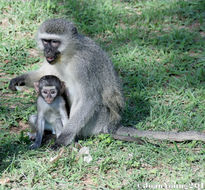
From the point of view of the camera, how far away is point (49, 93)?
4789 millimetres

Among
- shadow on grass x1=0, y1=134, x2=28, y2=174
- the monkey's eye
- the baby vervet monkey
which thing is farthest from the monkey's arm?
the monkey's eye

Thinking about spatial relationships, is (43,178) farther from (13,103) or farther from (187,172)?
(13,103)

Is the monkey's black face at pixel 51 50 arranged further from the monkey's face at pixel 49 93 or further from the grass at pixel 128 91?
the grass at pixel 128 91

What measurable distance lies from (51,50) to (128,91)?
1.81 metres

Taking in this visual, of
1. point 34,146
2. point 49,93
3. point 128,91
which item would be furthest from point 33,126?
point 128,91

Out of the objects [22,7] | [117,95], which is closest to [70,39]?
[117,95]

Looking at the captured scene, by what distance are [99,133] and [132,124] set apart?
534 millimetres

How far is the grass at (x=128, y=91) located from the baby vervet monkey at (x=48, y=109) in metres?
0.20

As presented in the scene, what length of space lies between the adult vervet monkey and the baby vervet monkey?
0.47ft

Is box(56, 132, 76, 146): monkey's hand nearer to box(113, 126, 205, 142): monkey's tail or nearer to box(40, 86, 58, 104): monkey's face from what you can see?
box(40, 86, 58, 104): monkey's face

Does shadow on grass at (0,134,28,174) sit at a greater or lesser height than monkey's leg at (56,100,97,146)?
lesser

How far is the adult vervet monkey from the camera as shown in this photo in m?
4.95

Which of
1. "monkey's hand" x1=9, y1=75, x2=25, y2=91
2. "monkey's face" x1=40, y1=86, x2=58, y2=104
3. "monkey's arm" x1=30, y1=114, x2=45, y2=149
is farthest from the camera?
"monkey's hand" x1=9, y1=75, x2=25, y2=91

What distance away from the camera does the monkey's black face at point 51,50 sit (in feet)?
15.9
